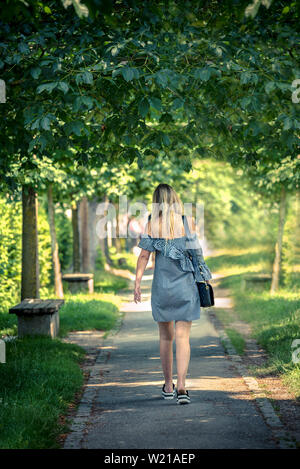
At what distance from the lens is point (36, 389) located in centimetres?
701

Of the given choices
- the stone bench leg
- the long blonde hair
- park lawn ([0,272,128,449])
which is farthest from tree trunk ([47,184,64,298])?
the long blonde hair

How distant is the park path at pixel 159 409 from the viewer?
212 inches

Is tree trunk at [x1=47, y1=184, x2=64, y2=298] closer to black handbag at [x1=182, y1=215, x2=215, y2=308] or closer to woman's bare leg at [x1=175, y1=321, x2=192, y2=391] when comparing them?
black handbag at [x1=182, y1=215, x2=215, y2=308]

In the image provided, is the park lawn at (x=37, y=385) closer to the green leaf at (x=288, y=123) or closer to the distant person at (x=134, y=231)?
the green leaf at (x=288, y=123)

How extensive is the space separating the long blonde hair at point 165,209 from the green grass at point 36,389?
2.04 meters

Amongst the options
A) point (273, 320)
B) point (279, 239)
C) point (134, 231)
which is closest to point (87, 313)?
point (273, 320)

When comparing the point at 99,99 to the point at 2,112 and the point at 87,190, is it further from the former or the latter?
the point at 87,190

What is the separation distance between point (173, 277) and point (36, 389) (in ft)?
6.19

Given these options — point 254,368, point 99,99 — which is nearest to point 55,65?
point 99,99

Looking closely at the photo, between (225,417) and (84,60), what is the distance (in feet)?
11.8

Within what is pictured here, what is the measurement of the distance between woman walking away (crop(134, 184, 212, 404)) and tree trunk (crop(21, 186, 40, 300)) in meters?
6.22

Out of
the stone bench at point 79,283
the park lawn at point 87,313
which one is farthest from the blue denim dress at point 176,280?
the stone bench at point 79,283

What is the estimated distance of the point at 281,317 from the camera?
1249 cm

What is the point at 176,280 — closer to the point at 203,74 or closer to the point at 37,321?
the point at 203,74
